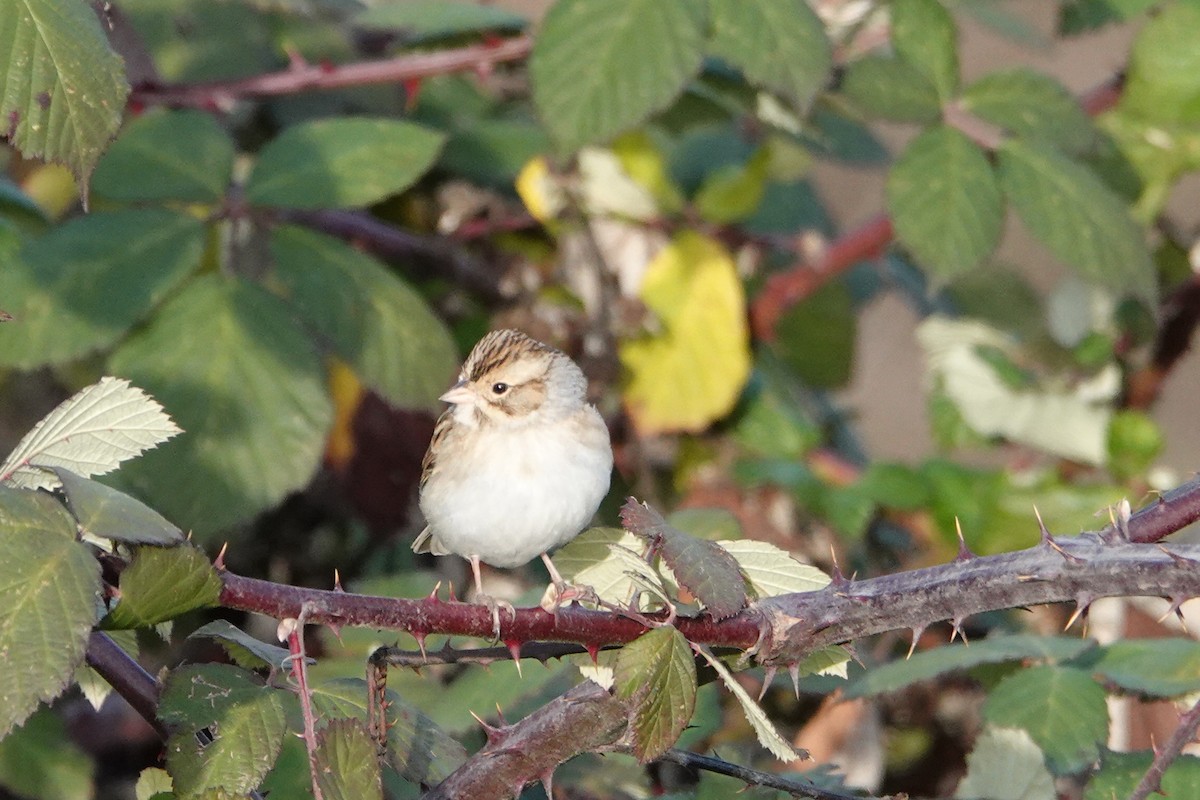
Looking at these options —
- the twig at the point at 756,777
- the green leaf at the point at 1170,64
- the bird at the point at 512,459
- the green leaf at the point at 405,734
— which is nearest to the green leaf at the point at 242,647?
the green leaf at the point at 405,734

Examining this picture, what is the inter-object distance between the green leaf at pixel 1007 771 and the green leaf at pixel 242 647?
1030mm

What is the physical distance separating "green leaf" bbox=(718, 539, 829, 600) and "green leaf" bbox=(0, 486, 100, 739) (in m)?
0.85

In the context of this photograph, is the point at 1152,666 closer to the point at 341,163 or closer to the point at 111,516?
the point at 111,516

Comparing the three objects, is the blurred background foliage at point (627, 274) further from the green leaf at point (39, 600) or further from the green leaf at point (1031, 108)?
the green leaf at point (39, 600)

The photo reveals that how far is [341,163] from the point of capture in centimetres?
324

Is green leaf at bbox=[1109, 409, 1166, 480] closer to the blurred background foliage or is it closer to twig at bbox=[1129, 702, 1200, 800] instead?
the blurred background foliage

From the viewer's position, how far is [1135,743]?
324 cm

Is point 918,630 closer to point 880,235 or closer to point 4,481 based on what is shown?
point 4,481

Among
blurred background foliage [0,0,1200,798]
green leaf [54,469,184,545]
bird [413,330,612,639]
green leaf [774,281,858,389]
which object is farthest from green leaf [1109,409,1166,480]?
green leaf [54,469,184,545]

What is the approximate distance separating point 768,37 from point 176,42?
216 centimetres

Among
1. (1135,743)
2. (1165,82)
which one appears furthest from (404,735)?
(1165,82)

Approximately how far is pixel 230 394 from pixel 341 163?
1.89 feet

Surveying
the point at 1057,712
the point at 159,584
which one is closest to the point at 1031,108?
the point at 1057,712

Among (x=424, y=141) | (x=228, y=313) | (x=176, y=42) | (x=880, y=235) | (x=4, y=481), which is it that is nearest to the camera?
(x=4, y=481)
